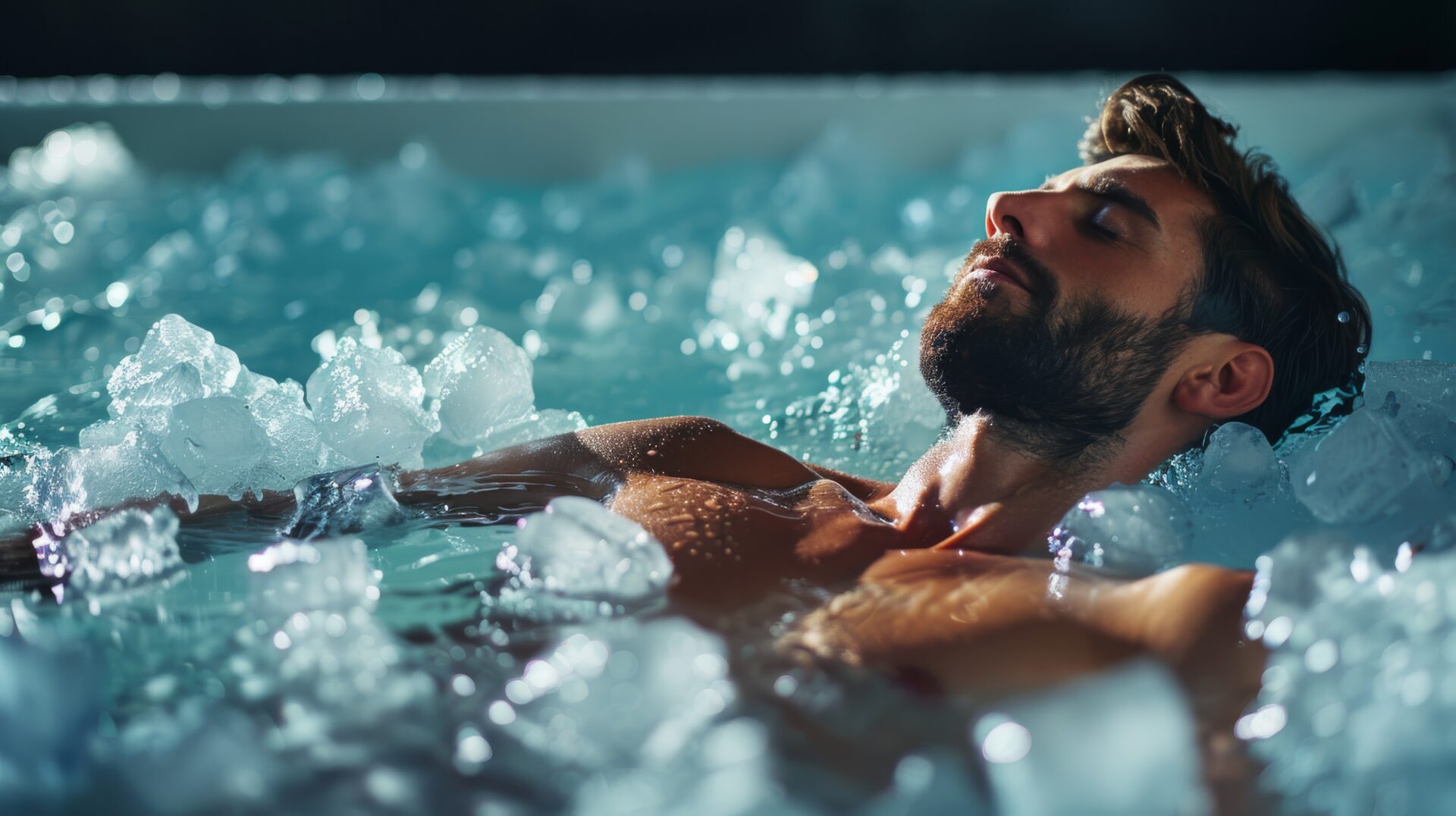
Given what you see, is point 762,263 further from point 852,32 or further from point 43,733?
point 852,32

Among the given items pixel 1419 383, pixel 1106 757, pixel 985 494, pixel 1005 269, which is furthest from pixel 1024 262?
pixel 1106 757

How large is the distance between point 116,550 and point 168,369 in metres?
0.33

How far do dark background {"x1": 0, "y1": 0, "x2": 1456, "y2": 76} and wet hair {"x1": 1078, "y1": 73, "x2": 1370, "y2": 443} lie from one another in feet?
9.96

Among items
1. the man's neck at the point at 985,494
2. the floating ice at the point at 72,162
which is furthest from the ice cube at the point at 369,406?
the floating ice at the point at 72,162

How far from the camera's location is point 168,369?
1.28 metres

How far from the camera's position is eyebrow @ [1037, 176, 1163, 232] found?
1245 millimetres

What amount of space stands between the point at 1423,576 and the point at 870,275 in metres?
1.39

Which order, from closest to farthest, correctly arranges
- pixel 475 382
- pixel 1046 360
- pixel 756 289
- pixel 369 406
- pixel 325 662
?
1. pixel 325 662
2. pixel 1046 360
3. pixel 369 406
4. pixel 475 382
5. pixel 756 289

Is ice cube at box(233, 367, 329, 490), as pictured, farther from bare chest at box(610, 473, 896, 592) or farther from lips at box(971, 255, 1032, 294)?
lips at box(971, 255, 1032, 294)

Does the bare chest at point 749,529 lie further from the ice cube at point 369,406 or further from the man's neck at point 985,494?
the ice cube at point 369,406

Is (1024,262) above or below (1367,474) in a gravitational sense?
above

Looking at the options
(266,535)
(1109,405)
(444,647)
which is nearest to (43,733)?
(444,647)

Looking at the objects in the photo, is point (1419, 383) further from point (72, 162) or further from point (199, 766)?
point (72, 162)

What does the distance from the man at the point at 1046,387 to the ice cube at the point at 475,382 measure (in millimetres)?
127
